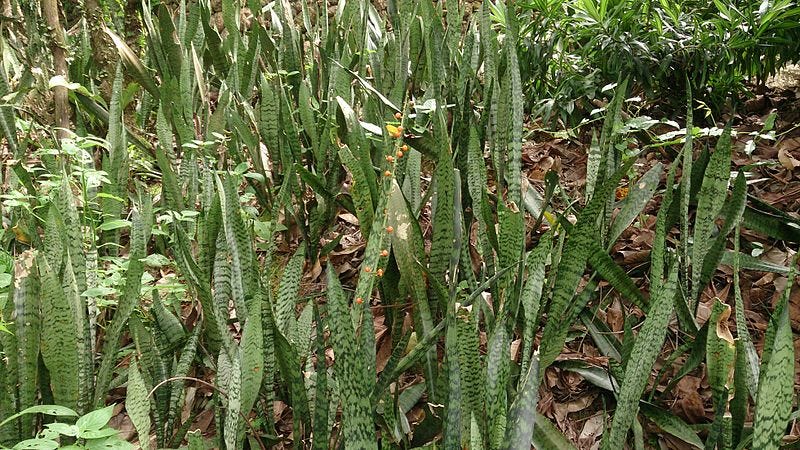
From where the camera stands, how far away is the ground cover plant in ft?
2.68

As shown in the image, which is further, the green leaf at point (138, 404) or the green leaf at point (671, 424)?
the green leaf at point (671, 424)

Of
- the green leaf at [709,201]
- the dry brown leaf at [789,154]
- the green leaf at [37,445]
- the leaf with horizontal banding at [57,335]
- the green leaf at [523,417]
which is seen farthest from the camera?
the dry brown leaf at [789,154]

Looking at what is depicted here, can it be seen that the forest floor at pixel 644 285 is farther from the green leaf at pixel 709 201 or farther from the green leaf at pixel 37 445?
the green leaf at pixel 37 445

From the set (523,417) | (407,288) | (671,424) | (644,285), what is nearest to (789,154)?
(644,285)

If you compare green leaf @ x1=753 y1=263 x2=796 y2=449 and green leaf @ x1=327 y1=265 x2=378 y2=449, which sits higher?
green leaf @ x1=327 y1=265 x2=378 y2=449

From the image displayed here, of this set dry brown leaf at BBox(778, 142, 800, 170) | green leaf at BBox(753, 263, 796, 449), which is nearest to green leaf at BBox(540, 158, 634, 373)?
green leaf at BBox(753, 263, 796, 449)

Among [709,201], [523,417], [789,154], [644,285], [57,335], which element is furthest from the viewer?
[789,154]

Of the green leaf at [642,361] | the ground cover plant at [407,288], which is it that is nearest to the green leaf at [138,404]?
the ground cover plant at [407,288]

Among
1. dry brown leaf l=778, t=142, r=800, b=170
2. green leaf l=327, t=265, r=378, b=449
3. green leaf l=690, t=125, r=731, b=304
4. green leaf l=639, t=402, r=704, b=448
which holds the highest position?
dry brown leaf l=778, t=142, r=800, b=170

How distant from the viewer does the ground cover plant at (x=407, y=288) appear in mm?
815

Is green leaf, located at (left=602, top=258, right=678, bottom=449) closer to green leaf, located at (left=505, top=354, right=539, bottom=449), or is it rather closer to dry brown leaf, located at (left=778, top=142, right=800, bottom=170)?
green leaf, located at (left=505, top=354, right=539, bottom=449)

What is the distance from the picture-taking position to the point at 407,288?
111cm

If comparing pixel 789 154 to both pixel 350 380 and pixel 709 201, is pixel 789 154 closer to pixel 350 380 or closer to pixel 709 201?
pixel 709 201

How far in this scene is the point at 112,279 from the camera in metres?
1.21
